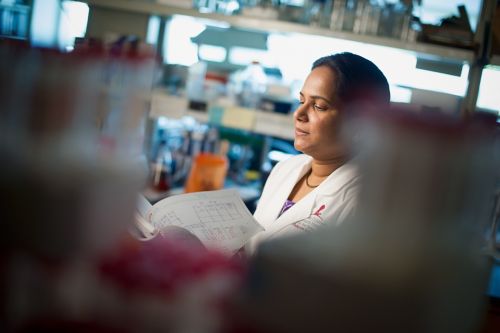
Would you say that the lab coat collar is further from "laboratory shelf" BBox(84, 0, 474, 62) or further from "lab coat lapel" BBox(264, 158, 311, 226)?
"laboratory shelf" BBox(84, 0, 474, 62)

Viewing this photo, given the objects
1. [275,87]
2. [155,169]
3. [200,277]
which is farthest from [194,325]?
[155,169]

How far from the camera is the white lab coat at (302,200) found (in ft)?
5.14

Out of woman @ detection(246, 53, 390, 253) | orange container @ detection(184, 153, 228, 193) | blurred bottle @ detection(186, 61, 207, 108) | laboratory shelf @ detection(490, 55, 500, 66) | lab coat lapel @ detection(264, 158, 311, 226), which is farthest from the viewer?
orange container @ detection(184, 153, 228, 193)

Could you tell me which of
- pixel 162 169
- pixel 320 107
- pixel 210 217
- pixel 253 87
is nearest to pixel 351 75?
pixel 320 107

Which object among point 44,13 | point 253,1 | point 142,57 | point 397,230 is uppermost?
point 253,1

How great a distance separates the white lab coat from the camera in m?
1.57

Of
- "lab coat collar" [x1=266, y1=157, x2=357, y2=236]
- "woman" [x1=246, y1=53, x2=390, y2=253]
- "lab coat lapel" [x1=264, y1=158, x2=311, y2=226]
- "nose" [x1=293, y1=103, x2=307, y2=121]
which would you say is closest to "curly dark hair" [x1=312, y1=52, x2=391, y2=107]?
"woman" [x1=246, y1=53, x2=390, y2=253]

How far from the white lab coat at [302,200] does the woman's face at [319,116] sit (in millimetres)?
100

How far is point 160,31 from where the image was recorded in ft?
9.37

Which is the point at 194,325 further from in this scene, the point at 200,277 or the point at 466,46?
the point at 466,46

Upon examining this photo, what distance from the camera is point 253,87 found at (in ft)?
9.19

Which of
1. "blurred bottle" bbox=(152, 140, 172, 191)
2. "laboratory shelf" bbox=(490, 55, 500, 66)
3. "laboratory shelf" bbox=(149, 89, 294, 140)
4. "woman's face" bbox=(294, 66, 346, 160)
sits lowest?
"blurred bottle" bbox=(152, 140, 172, 191)

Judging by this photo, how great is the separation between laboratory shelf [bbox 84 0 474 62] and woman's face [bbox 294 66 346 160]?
71cm

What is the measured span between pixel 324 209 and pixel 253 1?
1.28 meters
